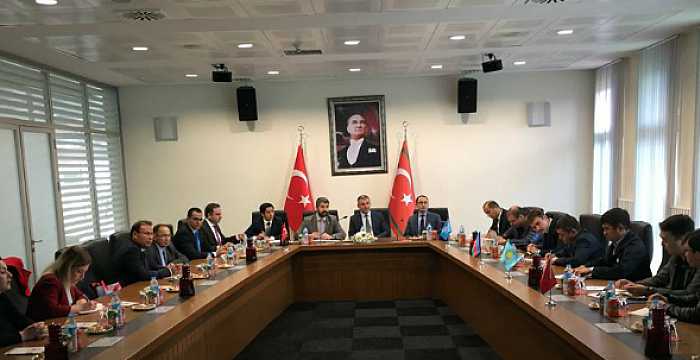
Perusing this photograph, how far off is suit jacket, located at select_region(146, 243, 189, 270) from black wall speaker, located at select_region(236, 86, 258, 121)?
310 cm

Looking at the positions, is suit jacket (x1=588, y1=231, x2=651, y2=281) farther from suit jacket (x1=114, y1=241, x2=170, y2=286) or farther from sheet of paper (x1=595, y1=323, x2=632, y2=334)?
suit jacket (x1=114, y1=241, x2=170, y2=286)

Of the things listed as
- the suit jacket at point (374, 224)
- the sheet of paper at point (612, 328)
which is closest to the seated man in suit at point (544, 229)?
the suit jacket at point (374, 224)

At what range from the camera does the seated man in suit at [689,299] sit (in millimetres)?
2211

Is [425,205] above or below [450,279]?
above

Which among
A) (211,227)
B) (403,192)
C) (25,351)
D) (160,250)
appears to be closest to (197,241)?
(211,227)

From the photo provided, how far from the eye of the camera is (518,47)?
5.63 m

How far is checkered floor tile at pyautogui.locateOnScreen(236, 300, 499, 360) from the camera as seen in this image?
3.79 m

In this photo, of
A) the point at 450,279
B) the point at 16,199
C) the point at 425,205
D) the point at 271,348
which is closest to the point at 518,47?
the point at 425,205

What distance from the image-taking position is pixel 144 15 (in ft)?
13.0

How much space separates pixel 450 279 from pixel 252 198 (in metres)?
3.86

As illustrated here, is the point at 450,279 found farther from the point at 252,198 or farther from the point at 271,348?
the point at 252,198

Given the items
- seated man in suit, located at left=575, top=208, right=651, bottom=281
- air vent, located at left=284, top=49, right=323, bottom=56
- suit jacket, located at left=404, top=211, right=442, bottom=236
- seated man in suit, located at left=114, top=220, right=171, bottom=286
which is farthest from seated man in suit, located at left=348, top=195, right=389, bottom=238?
seated man in suit, located at left=575, top=208, right=651, bottom=281

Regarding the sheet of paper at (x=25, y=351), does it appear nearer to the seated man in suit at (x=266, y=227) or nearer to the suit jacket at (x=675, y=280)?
the suit jacket at (x=675, y=280)

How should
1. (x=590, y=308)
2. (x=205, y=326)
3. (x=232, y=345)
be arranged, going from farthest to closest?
(x=232, y=345) → (x=205, y=326) → (x=590, y=308)
